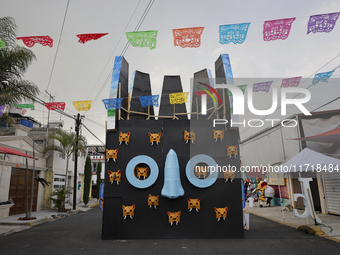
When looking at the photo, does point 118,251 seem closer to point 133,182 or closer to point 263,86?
point 133,182

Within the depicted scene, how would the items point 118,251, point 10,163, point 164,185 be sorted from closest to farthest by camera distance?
point 118,251, point 164,185, point 10,163

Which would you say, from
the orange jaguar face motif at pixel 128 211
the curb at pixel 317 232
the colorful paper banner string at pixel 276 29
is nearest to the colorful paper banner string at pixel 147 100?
the orange jaguar face motif at pixel 128 211

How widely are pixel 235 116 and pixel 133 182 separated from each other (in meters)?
4.28

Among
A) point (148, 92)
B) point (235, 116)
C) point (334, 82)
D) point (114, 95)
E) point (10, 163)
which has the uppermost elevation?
point (334, 82)

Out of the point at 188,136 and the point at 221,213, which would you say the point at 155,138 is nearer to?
the point at 188,136

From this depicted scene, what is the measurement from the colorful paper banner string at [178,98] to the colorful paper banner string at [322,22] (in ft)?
15.8

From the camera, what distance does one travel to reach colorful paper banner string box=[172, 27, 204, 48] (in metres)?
8.13

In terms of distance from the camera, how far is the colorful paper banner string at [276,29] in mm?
7516

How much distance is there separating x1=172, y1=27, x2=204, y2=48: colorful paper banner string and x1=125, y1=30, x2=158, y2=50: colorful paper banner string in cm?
71

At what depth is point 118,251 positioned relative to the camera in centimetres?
680

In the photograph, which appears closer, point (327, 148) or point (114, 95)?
point (114, 95)

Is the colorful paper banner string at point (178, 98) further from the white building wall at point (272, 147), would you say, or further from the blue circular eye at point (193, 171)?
the white building wall at point (272, 147)

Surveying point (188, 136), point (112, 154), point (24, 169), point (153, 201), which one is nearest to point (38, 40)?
point (112, 154)

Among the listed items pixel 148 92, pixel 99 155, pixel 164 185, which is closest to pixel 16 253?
pixel 164 185
